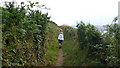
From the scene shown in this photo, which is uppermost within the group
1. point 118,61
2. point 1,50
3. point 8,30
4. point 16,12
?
point 16,12

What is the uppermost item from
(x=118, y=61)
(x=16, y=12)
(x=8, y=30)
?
(x=16, y=12)

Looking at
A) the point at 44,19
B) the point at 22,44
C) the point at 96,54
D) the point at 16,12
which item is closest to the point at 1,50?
the point at 16,12

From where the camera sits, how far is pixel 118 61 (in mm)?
7078

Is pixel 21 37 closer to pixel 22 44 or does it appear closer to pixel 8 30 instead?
pixel 22 44

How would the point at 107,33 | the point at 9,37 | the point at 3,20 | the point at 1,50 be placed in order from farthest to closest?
the point at 107,33
the point at 9,37
the point at 3,20
the point at 1,50

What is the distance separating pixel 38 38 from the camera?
359 inches

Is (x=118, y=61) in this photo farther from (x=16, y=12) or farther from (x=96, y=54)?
(x=16, y=12)

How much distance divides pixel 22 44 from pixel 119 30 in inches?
153

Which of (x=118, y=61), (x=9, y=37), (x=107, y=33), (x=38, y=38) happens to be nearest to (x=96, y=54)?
(x=107, y=33)

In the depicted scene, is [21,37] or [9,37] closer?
[9,37]

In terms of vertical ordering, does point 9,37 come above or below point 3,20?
below

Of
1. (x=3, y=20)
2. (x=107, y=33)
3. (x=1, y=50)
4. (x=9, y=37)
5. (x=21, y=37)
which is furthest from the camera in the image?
(x=107, y=33)

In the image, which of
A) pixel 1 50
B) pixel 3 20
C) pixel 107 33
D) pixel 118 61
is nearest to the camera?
pixel 1 50

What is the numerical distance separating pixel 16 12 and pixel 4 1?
0.47 meters
